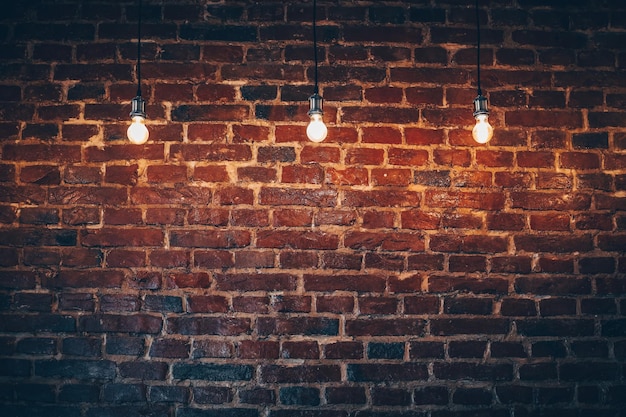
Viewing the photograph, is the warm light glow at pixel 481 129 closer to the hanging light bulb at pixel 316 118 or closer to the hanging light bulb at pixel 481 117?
the hanging light bulb at pixel 481 117

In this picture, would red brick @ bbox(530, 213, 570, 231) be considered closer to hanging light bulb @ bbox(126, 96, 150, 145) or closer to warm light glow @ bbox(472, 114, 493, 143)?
warm light glow @ bbox(472, 114, 493, 143)

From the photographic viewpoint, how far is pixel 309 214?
1.89 meters

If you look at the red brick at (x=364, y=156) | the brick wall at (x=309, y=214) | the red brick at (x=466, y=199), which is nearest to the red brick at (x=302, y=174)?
the brick wall at (x=309, y=214)

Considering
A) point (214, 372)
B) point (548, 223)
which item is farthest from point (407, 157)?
point (214, 372)

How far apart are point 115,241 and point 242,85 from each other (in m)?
0.89

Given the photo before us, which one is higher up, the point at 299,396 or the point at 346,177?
the point at 346,177

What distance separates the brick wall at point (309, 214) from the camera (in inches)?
72.8

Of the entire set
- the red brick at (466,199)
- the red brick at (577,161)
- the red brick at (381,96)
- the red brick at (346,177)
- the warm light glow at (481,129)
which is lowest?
the red brick at (466,199)

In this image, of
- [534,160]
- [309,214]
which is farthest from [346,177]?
[534,160]

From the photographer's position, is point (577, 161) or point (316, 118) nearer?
point (316, 118)

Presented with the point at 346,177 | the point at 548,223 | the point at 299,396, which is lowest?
the point at 299,396

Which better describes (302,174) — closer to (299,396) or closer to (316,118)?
(316,118)

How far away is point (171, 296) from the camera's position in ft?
6.14

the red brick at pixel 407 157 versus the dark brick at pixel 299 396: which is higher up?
the red brick at pixel 407 157
